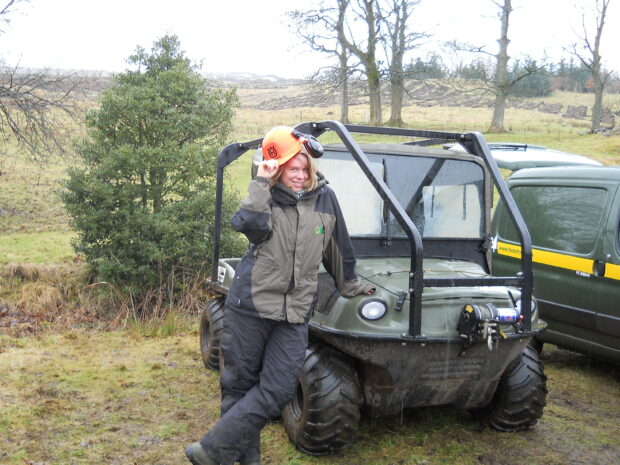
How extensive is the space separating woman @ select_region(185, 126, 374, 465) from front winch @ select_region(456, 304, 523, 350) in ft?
2.85

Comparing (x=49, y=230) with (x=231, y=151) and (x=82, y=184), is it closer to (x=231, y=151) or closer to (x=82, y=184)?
(x=82, y=184)

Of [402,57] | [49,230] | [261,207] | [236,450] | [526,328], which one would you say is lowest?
[49,230]

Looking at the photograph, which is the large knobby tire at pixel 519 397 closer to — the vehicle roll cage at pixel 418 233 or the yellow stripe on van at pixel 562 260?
the vehicle roll cage at pixel 418 233

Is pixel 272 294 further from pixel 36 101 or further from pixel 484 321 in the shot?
pixel 36 101

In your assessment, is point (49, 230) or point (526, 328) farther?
point (49, 230)

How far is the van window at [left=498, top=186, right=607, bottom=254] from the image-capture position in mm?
5508

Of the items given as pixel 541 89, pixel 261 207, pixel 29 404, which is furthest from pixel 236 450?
pixel 541 89

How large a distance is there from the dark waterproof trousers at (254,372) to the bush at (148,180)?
6805 mm

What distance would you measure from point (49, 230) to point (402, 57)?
22517 mm

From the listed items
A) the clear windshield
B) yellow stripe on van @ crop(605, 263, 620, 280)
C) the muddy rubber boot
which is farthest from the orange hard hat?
yellow stripe on van @ crop(605, 263, 620, 280)

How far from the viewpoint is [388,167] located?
4.69m

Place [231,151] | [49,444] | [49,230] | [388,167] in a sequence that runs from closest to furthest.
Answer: [49,444] < [388,167] < [231,151] < [49,230]

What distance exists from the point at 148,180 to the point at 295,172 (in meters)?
8.04

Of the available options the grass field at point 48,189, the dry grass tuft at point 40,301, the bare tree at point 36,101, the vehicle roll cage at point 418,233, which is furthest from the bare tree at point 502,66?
the vehicle roll cage at point 418,233
